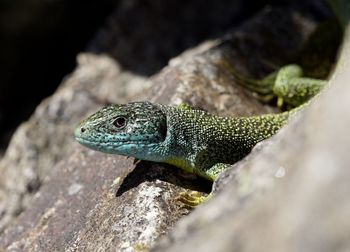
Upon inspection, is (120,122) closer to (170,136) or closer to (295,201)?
(170,136)

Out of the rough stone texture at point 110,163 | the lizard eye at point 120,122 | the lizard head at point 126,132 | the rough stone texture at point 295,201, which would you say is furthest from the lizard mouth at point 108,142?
the rough stone texture at point 295,201

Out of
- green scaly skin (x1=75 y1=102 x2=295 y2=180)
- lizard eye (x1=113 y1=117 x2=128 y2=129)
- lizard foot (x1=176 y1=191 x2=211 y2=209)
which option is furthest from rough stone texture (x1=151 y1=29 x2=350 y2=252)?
lizard eye (x1=113 y1=117 x2=128 y2=129)

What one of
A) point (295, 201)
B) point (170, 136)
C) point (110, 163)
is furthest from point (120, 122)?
point (295, 201)

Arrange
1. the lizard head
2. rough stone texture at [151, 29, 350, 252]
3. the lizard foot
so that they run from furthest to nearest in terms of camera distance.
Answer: the lizard head < the lizard foot < rough stone texture at [151, 29, 350, 252]

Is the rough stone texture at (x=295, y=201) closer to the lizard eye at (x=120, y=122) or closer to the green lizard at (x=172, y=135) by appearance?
the green lizard at (x=172, y=135)

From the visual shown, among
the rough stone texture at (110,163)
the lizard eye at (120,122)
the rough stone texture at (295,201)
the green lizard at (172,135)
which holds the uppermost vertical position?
the rough stone texture at (295,201)

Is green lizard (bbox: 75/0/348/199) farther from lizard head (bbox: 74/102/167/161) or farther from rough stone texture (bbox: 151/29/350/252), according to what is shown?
rough stone texture (bbox: 151/29/350/252)

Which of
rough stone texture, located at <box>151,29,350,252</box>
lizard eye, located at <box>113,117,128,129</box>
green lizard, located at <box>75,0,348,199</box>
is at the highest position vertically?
rough stone texture, located at <box>151,29,350,252</box>

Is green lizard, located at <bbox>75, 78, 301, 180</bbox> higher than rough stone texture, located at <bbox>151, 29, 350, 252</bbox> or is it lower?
lower
